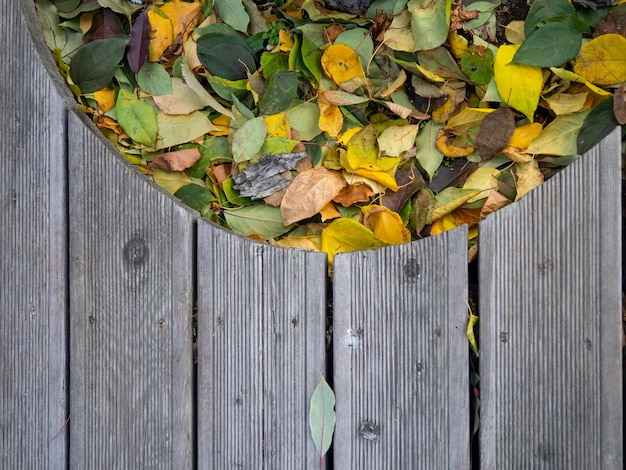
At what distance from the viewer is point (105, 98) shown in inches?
48.0

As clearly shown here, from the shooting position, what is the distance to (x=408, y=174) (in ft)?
3.98

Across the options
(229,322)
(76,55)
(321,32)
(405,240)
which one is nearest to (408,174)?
(405,240)

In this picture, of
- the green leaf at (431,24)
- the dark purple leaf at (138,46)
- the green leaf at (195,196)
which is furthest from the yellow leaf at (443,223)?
the dark purple leaf at (138,46)

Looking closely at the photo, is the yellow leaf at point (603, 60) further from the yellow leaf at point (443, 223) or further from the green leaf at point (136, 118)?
the green leaf at point (136, 118)

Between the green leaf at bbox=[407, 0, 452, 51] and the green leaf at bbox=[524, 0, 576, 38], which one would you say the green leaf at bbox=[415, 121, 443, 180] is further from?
the green leaf at bbox=[524, 0, 576, 38]

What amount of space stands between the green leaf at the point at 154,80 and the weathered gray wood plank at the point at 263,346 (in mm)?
388

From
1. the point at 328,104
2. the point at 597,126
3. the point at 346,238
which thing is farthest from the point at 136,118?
the point at 597,126

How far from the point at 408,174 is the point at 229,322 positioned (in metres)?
0.50

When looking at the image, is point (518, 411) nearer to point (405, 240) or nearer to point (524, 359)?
point (524, 359)

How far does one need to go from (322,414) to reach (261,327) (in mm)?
195

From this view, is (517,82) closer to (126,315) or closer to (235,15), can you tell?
(235,15)

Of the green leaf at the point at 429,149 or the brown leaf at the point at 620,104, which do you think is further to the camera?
the green leaf at the point at 429,149

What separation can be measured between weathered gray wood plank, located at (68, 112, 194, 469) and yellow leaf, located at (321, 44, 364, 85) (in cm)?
45

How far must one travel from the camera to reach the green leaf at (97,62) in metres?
1.18
